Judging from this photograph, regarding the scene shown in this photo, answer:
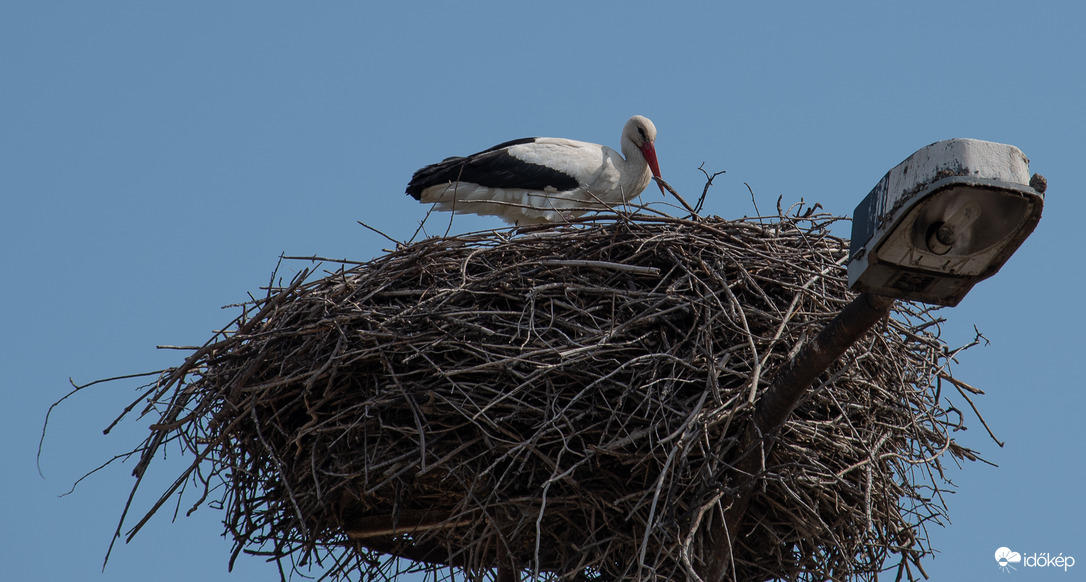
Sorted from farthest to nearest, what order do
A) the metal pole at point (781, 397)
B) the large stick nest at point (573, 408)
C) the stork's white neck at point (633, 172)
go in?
the stork's white neck at point (633, 172) → the large stick nest at point (573, 408) → the metal pole at point (781, 397)

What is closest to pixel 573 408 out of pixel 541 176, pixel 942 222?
pixel 942 222

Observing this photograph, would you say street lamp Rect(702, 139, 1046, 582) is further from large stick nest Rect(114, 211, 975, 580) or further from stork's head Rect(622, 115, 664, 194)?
stork's head Rect(622, 115, 664, 194)

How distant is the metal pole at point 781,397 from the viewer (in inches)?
132

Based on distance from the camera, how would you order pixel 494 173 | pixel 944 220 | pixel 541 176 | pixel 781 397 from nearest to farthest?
pixel 944 220
pixel 781 397
pixel 541 176
pixel 494 173

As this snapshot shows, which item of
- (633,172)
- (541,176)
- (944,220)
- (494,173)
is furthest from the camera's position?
(633,172)

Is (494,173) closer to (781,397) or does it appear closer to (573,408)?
(573,408)

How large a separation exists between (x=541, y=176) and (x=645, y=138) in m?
0.90

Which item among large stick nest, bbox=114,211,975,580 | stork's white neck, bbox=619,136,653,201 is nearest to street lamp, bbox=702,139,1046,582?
large stick nest, bbox=114,211,975,580

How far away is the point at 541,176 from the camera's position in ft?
25.0

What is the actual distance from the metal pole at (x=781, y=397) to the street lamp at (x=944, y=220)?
0.61 ft

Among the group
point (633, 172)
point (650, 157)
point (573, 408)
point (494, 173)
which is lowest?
point (573, 408)

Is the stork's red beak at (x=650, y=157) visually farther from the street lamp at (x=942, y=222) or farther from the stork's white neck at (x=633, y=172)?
the street lamp at (x=942, y=222)

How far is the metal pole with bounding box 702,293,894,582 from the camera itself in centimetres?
336

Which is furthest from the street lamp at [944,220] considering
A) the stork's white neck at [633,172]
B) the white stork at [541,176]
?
the stork's white neck at [633,172]
